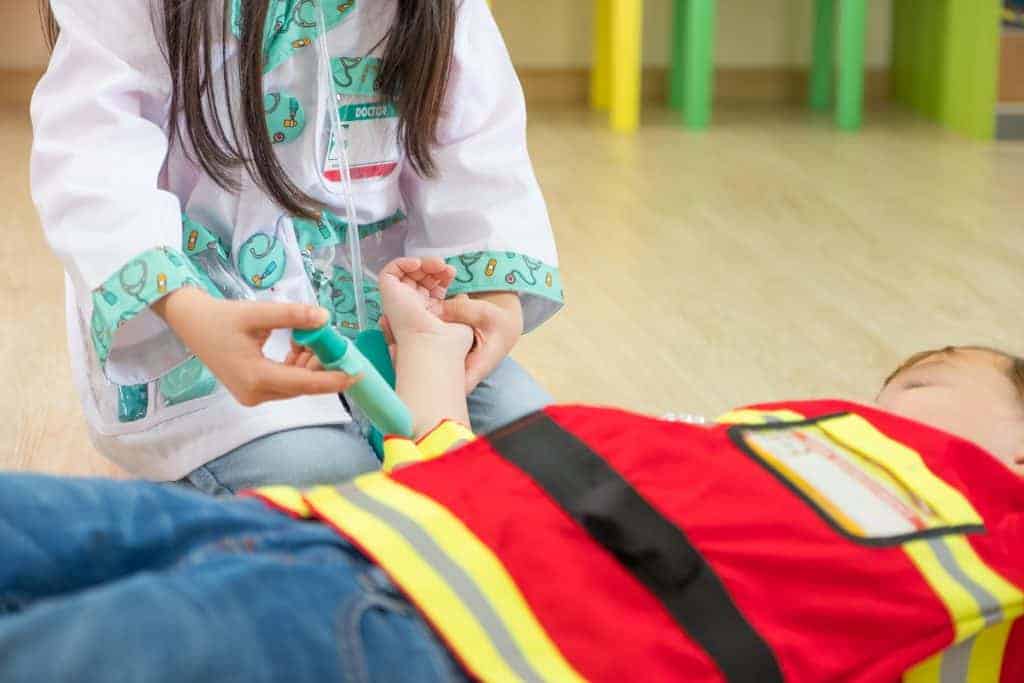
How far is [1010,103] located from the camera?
2.62 metres

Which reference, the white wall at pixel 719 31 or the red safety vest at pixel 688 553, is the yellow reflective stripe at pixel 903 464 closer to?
the red safety vest at pixel 688 553

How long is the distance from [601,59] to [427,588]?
2471mm

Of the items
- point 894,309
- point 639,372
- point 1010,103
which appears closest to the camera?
point 639,372

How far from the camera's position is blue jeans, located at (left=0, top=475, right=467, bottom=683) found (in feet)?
1.93

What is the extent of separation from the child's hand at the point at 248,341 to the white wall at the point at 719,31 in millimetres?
2285

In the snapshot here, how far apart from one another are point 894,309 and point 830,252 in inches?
10.3

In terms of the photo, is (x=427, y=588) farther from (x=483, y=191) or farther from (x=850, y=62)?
(x=850, y=62)

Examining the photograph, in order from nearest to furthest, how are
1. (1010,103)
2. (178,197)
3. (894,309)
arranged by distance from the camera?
(178,197)
(894,309)
(1010,103)

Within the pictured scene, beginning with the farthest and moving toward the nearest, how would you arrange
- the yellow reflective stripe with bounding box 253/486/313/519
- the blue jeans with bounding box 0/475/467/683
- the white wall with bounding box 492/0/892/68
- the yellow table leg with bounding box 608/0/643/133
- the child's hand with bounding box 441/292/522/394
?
the white wall with bounding box 492/0/892/68, the yellow table leg with bounding box 608/0/643/133, the child's hand with bounding box 441/292/522/394, the yellow reflective stripe with bounding box 253/486/313/519, the blue jeans with bounding box 0/475/467/683

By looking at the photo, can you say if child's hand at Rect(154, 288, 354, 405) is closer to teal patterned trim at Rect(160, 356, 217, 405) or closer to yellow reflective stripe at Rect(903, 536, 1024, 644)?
teal patterned trim at Rect(160, 356, 217, 405)

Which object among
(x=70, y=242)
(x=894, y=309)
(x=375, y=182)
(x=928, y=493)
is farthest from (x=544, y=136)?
(x=928, y=493)

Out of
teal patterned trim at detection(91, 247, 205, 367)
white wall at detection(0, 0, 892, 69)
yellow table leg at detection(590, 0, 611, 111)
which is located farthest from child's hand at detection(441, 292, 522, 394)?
white wall at detection(0, 0, 892, 69)

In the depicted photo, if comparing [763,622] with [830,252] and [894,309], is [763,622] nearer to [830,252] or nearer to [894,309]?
[894,309]

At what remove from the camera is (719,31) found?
3.13 meters
